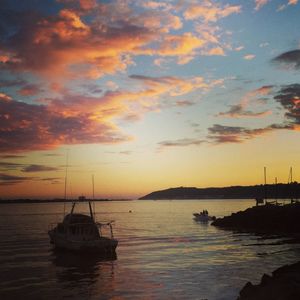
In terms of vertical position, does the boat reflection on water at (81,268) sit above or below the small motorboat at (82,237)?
below

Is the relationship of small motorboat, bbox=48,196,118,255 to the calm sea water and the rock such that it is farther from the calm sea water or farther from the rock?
the rock

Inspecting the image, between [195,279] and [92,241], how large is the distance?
18201mm

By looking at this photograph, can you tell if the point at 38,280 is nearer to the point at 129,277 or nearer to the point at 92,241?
the point at 129,277

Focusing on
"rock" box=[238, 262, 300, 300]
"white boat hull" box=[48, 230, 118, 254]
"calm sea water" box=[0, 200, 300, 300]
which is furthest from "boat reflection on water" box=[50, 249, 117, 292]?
"rock" box=[238, 262, 300, 300]

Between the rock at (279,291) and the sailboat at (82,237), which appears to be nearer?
the rock at (279,291)

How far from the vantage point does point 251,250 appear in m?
52.8

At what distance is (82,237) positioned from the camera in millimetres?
50500

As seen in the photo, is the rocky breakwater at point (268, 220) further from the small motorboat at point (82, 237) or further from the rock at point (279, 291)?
the rock at point (279, 291)

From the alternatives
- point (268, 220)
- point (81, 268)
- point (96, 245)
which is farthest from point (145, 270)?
point (268, 220)

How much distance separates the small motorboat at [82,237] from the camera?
48469mm

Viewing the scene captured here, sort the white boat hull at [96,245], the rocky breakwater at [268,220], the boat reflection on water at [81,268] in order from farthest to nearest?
the rocky breakwater at [268,220], the white boat hull at [96,245], the boat reflection on water at [81,268]

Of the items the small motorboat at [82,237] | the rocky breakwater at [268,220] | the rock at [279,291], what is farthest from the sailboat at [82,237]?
the rocky breakwater at [268,220]

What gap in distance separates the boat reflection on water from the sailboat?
79cm

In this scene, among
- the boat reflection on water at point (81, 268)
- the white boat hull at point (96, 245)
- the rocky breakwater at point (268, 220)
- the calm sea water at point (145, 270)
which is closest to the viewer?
the calm sea water at point (145, 270)
